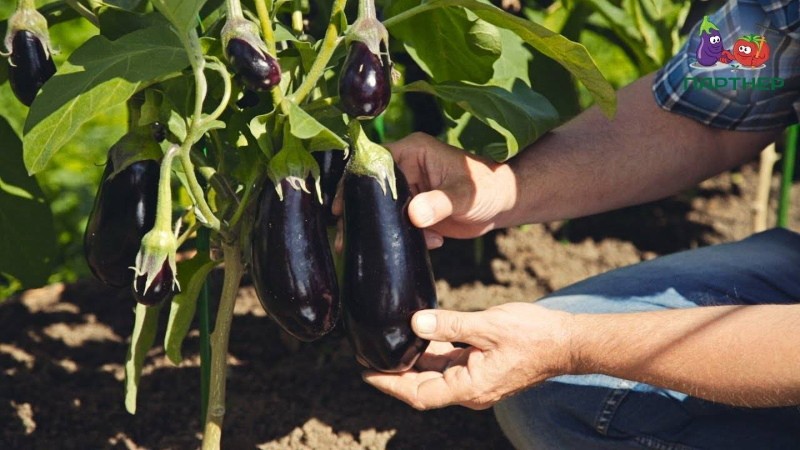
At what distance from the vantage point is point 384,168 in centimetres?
120

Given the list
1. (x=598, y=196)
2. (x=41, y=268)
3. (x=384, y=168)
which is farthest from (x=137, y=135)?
(x=598, y=196)

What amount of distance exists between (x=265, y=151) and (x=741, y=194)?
87.3 inches

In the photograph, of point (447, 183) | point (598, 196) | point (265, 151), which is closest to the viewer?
point (265, 151)

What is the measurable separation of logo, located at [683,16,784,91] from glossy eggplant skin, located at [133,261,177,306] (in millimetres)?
964

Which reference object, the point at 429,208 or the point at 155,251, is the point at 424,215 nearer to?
the point at 429,208

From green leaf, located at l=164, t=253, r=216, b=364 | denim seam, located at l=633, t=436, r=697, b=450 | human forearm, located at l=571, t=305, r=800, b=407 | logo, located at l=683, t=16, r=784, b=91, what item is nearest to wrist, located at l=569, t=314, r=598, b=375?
human forearm, located at l=571, t=305, r=800, b=407

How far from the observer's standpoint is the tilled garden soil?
1.79 m

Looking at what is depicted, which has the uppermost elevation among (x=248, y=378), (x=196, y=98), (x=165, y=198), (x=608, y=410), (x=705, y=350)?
(x=196, y=98)

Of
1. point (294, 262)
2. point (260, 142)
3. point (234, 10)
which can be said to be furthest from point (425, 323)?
point (234, 10)

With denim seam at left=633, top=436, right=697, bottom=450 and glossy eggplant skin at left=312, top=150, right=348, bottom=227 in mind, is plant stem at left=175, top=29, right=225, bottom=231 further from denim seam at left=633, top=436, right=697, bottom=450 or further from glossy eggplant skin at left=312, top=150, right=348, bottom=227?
denim seam at left=633, top=436, right=697, bottom=450

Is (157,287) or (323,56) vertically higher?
(323,56)

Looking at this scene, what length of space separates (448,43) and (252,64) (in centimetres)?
43

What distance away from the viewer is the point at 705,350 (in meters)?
1.30

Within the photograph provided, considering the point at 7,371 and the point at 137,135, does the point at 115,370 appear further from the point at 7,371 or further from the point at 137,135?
the point at 137,135
